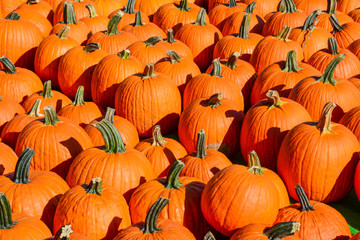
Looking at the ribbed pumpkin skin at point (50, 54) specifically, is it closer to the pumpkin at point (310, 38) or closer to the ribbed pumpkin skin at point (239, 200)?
the pumpkin at point (310, 38)

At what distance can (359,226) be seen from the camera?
4.12 meters

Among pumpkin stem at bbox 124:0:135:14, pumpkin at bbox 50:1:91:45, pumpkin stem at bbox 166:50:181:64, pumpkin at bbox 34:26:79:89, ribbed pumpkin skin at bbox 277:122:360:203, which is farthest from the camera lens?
pumpkin stem at bbox 124:0:135:14

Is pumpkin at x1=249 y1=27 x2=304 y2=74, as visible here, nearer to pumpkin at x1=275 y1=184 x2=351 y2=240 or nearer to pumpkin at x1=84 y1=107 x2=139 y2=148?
pumpkin at x1=84 y1=107 x2=139 y2=148

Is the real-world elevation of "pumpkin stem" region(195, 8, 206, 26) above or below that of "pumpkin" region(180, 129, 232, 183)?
above

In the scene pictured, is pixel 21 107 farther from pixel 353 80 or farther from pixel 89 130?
pixel 353 80

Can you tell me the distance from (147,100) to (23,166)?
194 cm

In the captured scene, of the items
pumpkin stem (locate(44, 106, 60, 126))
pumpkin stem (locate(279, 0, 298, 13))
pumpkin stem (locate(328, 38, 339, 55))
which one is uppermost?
pumpkin stem (locate(279, 0, 298, 13))

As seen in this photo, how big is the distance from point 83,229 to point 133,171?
730mm

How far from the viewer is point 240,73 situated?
587 centimetres

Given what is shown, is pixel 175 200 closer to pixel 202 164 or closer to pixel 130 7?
pixel 202 164

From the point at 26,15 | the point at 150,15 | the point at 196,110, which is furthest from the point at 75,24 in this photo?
the point at 196,110

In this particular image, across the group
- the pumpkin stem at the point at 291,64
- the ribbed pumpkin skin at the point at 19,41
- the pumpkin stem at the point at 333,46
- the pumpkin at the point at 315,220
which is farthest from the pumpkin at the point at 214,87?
the ribbed pumpkin skin at the point at 19,41

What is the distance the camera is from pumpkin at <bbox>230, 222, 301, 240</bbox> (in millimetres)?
2982

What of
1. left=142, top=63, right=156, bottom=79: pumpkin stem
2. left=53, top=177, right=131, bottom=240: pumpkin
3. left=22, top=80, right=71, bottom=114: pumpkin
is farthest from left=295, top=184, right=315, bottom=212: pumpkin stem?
left=22, top=80, right=71, bottom=114: pumpkin
